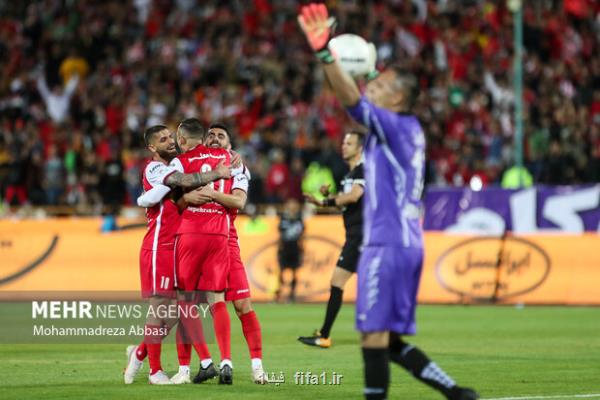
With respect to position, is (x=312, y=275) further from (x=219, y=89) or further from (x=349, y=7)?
(x=349, y=7)

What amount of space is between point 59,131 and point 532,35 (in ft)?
41.7

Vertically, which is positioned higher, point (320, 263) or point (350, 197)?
point (350, 197)

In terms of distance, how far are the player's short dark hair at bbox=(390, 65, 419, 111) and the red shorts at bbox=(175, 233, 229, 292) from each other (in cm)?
383

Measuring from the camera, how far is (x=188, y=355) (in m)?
12.6

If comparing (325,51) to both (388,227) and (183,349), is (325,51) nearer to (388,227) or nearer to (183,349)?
(388,227)

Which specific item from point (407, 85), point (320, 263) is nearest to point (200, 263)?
point (407, 85)

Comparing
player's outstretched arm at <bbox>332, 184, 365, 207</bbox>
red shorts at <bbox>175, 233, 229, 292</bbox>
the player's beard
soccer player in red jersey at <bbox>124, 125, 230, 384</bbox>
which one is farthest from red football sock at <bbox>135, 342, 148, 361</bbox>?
player's outstretched arm at <bbox>332, 184, 365, 207</bbox>

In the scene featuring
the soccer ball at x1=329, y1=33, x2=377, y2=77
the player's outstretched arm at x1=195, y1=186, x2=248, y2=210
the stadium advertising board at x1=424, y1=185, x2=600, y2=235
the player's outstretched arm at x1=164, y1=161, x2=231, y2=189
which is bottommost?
the stadium advertising board at x1=424, y1=185, x2=600, y2=235

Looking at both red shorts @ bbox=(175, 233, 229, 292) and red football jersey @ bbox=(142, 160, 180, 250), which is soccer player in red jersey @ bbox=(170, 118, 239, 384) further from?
red football jersey @ bbox=(142, 160, 180, 250)

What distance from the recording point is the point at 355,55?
1229cm

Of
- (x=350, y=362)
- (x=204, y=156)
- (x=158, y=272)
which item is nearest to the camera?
(x=204, y=156)

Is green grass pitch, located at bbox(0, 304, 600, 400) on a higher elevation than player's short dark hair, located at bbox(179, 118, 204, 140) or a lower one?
lower

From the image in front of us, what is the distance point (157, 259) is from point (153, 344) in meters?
0.84

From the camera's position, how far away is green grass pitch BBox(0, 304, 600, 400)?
1176 centimetres
